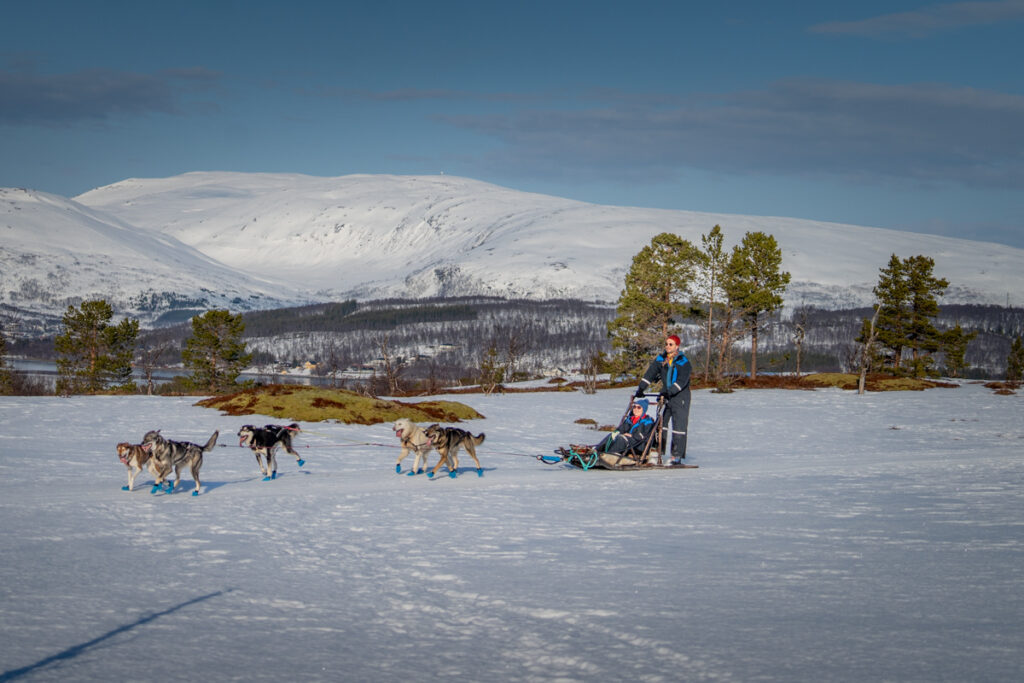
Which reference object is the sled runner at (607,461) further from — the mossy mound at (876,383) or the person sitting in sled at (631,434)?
the mossy mound at (876,383)

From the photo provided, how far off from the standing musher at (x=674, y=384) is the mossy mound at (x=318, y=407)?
40.0 ft

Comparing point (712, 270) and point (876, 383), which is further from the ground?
point (712, 270)

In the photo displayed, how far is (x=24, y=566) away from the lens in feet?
25.1

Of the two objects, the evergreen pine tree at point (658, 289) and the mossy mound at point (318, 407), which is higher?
the evergreen pine tree at point (658, 289)

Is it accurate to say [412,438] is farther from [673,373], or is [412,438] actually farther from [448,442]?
[673,373]

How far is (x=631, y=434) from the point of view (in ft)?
50.3

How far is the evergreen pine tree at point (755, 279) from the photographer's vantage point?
53656 millimetres

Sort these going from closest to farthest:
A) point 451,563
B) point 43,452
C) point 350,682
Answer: point 350,682 < point 451,563 < point 43,452

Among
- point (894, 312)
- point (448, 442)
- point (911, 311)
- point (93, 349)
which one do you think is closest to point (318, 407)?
point (448, 442)

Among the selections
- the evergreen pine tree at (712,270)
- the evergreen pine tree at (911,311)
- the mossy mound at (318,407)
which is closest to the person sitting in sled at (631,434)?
the mossy mound at (318,407)

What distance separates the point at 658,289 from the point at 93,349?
40735mm

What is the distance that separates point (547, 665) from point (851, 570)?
3.67 m

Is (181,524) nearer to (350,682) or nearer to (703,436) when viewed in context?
(350,682)

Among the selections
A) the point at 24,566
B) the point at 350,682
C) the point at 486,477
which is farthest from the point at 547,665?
the point at 486,477
